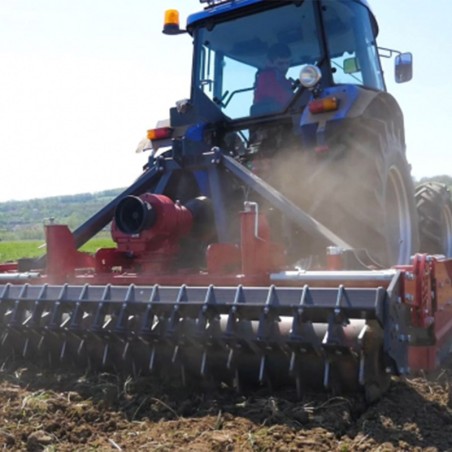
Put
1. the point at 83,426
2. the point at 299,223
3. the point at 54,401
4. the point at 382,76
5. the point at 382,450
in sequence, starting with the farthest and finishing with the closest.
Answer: the point at 382,76 → the point at 299,223 → the point at 54,401 → the point at 83,426 → the point at 382,450

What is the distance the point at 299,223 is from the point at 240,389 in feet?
3.94

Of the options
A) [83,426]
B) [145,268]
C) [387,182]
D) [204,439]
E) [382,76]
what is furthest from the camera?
[382,76]

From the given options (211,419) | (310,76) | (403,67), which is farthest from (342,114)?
(211,419)

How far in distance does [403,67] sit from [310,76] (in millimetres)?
1825

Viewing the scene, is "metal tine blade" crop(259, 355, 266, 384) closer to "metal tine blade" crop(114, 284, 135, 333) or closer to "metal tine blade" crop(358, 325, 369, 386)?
"metal tine blade" crop(358, 325, 369, 386)

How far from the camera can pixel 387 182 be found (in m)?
4.96

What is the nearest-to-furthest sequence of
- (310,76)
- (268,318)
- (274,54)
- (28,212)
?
(268,318), (310,76), (274,54), (28,212)

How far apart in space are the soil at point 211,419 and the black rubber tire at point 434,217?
247 cm

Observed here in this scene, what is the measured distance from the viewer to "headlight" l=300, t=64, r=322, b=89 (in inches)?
185

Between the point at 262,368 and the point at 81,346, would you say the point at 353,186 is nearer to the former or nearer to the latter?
the point at 262,368

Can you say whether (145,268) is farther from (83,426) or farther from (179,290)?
(83,426)

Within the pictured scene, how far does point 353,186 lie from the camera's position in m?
4.42

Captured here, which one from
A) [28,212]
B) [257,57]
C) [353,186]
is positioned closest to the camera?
[353,186]

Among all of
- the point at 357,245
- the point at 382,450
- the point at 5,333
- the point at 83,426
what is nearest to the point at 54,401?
the point at 83,426
